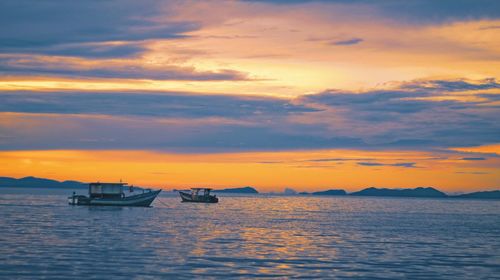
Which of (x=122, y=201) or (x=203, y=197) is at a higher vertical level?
(x=203, y=197)

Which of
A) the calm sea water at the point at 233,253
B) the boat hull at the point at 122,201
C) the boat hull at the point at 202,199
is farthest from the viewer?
the boat hull at the point at 202,199

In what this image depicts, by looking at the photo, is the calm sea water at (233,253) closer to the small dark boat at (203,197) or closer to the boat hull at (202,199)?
the small dark boat at (203,197)

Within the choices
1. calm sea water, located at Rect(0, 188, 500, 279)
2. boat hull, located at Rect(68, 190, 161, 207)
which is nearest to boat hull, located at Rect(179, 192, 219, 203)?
boat hull, located at Rect(68, 190, 161, 207)

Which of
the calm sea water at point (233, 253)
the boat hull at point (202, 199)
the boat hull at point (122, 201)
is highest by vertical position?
the boat hull at point (202, 199)

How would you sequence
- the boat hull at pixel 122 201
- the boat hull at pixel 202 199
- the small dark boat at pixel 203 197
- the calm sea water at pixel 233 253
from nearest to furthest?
the calm sea water at pixel 233 253 → the boat hull at pixel 122 201 → the small dark boat at pixel 203 197 → the boat hull at pixel 202 199

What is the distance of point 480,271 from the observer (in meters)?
41.3

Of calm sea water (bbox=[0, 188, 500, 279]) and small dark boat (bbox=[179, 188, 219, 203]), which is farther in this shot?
small dark boat (bbox=[179, 188, 219, 203])

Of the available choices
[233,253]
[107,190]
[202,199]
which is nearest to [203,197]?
[202,199]

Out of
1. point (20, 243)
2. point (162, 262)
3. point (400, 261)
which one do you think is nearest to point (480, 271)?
point (400, 261)

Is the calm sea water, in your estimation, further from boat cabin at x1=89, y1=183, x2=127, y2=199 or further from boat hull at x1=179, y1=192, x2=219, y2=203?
boat hull at x1=179, y1=192, x2=219, y2=203

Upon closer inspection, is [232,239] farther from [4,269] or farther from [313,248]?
[4,269]

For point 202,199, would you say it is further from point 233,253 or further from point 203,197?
point 233,253

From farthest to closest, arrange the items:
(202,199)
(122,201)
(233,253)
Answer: (202,199) → (122,201) → (233,253)

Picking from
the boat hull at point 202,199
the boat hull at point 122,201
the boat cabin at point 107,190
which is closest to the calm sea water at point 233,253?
the boat hull at point 122,201
